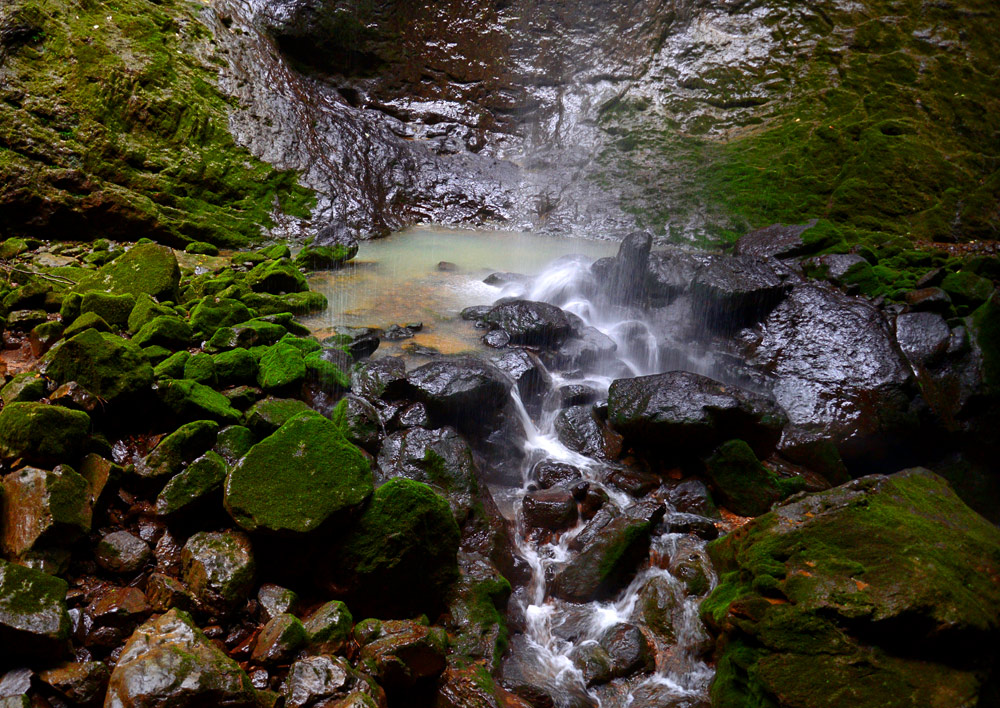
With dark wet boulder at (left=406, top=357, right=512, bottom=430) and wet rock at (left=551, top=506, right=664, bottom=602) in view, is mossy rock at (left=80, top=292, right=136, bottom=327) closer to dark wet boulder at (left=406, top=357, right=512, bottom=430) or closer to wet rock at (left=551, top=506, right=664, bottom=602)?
dark wet boulder at (left=406, top=357, right=512, bottom=430)

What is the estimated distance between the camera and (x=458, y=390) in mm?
5266

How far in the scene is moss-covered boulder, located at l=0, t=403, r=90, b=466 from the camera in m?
3.01

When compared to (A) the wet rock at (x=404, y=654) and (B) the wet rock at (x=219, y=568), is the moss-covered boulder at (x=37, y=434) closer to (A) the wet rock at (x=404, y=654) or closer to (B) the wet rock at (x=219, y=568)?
(B) the wet rock at (x=219, y=568)

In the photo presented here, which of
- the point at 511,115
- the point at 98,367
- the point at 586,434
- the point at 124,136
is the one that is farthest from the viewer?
the point at 511,115

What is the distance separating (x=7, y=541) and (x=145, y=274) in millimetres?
3418

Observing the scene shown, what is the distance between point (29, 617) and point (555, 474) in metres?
3.84

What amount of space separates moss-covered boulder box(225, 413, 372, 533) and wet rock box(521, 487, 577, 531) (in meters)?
1.75

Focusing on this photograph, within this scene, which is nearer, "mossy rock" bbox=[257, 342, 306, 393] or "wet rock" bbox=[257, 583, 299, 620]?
"wet rock" bbox=[257, 583, 299, 620]

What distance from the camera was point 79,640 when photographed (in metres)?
2.52

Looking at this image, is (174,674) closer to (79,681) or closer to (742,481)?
(79,681)

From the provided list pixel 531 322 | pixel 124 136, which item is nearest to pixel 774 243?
pixel 531 322

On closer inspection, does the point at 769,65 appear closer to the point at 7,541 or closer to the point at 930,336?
the point at 930,336

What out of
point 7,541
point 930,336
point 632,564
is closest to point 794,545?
point 632,564

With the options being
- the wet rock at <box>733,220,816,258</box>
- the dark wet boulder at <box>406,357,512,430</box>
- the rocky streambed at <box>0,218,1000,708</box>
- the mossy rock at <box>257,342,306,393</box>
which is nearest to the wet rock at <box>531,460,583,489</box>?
the rocky streambed at <box>0,218,1000,708</box>
